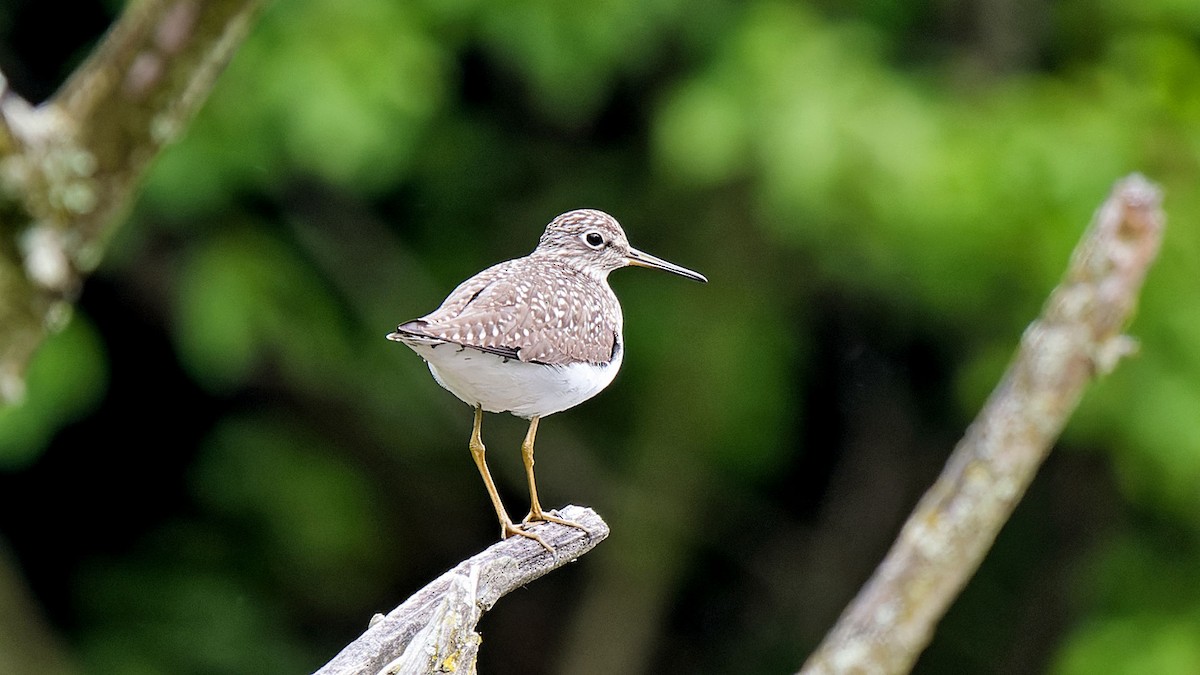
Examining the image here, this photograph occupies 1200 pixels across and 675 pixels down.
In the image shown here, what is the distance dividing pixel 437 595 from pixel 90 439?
7.74 metres

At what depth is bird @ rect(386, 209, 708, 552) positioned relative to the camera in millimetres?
3117

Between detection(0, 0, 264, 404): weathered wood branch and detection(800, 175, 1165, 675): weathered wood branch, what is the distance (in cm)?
273

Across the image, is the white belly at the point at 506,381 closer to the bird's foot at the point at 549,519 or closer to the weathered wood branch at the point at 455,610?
the weathered wood branch at the point at 455,610

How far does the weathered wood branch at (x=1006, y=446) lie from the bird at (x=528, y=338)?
5.04 feet

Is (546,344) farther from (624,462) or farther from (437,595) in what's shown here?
(624,462)

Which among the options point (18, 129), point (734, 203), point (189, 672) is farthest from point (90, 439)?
point (18, 129)

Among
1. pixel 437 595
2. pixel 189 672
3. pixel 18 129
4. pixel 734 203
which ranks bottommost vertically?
pixel 189 672

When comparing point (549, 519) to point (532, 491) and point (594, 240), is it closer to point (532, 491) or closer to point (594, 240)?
point (532, 491)

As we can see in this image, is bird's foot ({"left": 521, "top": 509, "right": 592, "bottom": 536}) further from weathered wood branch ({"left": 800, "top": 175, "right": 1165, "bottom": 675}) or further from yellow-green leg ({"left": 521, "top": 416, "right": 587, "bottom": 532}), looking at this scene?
weathered wood branch ({"left": 800, "top": 175, "right": 1165, "bottom": 675})

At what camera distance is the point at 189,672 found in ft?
32.6

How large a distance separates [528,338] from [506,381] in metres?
0.14

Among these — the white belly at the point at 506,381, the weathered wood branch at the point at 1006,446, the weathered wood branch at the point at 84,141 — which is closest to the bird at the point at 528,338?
the white belly at the point at 506,381

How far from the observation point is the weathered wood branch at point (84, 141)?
4.04 metres

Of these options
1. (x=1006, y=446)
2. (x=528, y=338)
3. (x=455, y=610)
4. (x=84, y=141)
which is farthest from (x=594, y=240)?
(x=1006, y=446)
